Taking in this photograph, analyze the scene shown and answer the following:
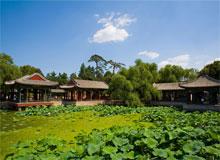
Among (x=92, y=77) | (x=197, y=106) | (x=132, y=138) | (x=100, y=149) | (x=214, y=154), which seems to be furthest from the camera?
(x=92, y=77)

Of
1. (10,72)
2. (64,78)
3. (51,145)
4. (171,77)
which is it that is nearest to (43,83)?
(10,72)

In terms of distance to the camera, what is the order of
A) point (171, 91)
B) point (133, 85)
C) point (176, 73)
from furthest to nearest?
point (176, 73), point (171, 91), point (133, 85)

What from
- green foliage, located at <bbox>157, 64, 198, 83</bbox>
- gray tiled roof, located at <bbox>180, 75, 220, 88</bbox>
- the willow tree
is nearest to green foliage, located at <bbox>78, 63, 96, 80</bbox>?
green foliage, located at <bbox>157, 64, 198, 83</bbox>

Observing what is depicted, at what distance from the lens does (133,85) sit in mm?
14961

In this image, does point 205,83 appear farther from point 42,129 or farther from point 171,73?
point 171,73

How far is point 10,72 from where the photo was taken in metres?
18.7

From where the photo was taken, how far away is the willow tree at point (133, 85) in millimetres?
14531

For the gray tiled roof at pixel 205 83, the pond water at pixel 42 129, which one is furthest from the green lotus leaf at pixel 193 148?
the gray tiled roof at pixel 205 83

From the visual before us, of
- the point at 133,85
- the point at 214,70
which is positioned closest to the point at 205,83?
the point at 133,85

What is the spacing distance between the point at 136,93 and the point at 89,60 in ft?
59.6

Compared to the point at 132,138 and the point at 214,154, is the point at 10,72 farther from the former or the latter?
the point at 214,154

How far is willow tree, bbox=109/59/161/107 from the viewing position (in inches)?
572

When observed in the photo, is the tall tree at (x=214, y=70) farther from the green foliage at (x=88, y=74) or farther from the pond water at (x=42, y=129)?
the pond water at (x=42, y=129)

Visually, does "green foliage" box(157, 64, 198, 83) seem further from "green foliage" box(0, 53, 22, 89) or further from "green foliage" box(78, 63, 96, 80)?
"green foliage" box(0, 53, 22, 89)
